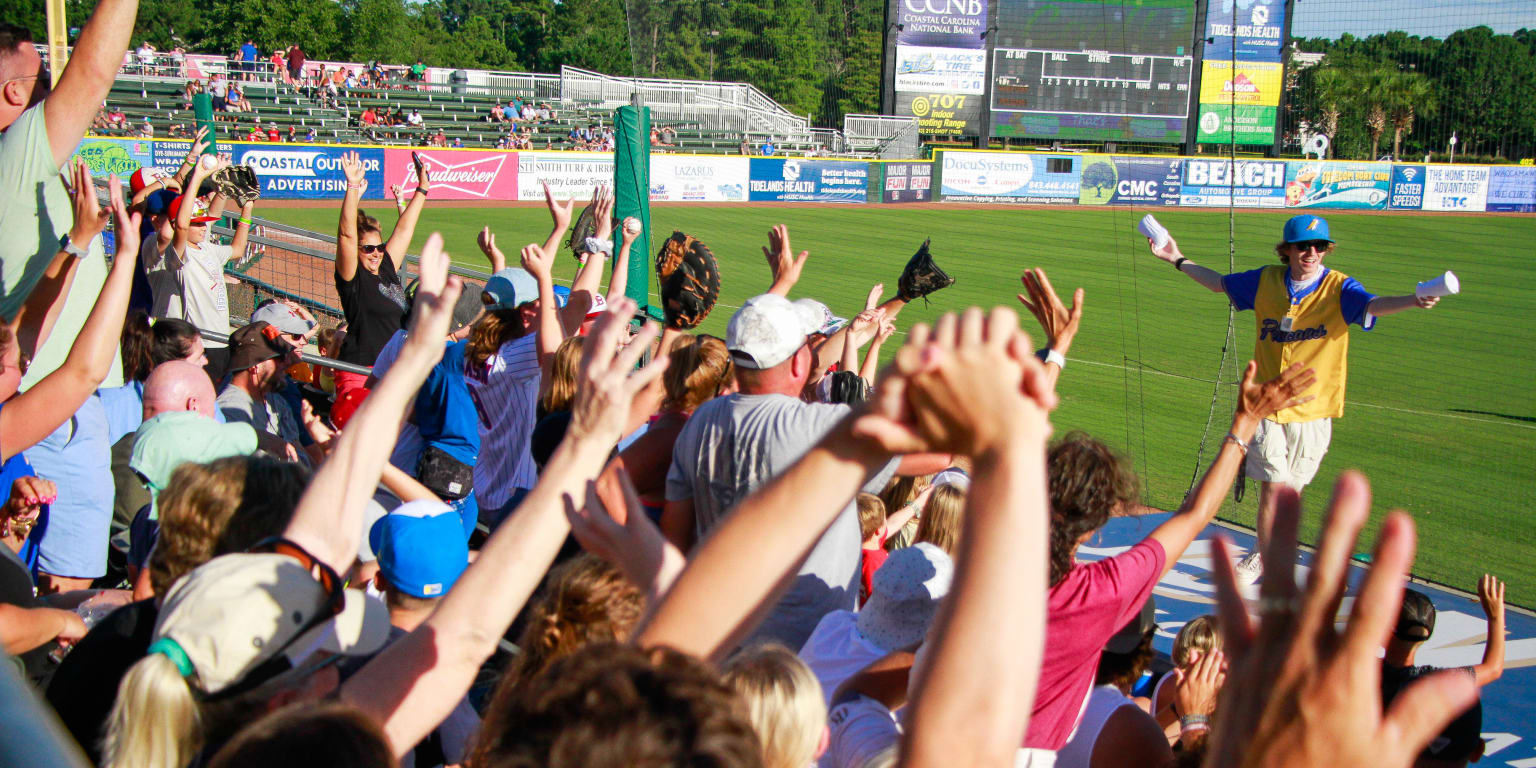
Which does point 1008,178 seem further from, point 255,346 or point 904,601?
point 904,601

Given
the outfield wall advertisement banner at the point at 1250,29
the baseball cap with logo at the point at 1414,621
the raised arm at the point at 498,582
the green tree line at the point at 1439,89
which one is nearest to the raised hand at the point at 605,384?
the raised arm at the point at 498,582

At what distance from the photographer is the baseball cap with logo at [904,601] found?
2455mm

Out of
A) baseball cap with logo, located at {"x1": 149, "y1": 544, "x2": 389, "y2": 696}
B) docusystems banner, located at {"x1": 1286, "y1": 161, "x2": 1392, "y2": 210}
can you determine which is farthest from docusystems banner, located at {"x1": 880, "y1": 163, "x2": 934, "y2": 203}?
baseball cap with logo, located at {"x1": 149, "y1": 544, "x2": 389, "y2": 696}

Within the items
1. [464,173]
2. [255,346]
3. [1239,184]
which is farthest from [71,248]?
[1239,184]

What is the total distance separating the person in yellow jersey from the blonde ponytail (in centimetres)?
518

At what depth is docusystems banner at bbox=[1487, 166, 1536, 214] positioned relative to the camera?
30188 millimetres

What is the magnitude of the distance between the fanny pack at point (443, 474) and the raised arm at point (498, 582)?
258cm

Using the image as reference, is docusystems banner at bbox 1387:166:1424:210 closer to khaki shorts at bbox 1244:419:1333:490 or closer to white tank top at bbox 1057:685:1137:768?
khaki shorts at bbox 1244:419:1333:490

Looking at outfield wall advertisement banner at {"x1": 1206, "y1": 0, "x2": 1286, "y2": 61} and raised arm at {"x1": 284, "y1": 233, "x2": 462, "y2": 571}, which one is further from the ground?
outfield wall advertisement banner at {"x1": 1206, "y1": 0, "x2": 1286, "y2": 61}

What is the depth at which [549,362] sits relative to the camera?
4.05 metres

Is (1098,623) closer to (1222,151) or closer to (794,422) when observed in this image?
(794,422)

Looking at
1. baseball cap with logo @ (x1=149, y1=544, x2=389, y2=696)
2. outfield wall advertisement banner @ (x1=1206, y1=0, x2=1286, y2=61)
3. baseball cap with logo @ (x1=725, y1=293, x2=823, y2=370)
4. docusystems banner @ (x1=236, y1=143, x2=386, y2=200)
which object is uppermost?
outfield wall advertisement banner @ (x1=1206, y1=0, x2=1286, y2=61)

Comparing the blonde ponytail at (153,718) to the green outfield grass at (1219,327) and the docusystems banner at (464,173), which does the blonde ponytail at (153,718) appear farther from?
the docusystems banner at (464,173)

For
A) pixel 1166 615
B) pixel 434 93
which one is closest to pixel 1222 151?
pixel 434 93
